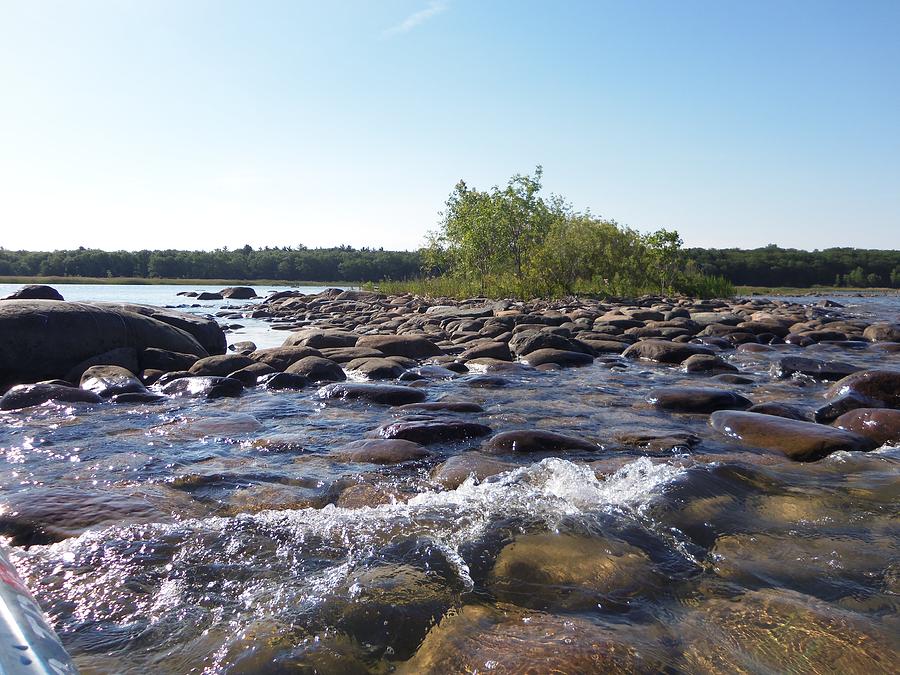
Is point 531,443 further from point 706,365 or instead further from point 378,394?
point 706,365

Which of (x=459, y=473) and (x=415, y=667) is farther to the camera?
(x=459, y=473)

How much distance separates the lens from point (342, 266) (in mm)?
97062

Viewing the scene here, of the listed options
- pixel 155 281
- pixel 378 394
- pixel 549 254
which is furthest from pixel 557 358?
pixel 155 281

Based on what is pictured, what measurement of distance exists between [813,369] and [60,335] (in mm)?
11205

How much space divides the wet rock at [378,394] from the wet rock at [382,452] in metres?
1.99

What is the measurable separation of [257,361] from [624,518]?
284 inches

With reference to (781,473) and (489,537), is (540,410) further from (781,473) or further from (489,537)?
(489,537)

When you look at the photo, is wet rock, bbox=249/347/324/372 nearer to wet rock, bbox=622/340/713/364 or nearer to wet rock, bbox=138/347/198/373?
wet rock, bbox=138/347/198/373

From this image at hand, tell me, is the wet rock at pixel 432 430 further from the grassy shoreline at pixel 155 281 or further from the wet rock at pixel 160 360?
the grassy shoreline at pixel 155 281

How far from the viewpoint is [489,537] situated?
3205 millimetres

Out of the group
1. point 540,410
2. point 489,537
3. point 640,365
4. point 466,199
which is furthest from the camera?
point 466,199

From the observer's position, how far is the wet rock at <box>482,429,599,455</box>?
4.99 meters

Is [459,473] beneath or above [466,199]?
beneath

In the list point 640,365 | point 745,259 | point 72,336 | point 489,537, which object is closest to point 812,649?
point 489,537
